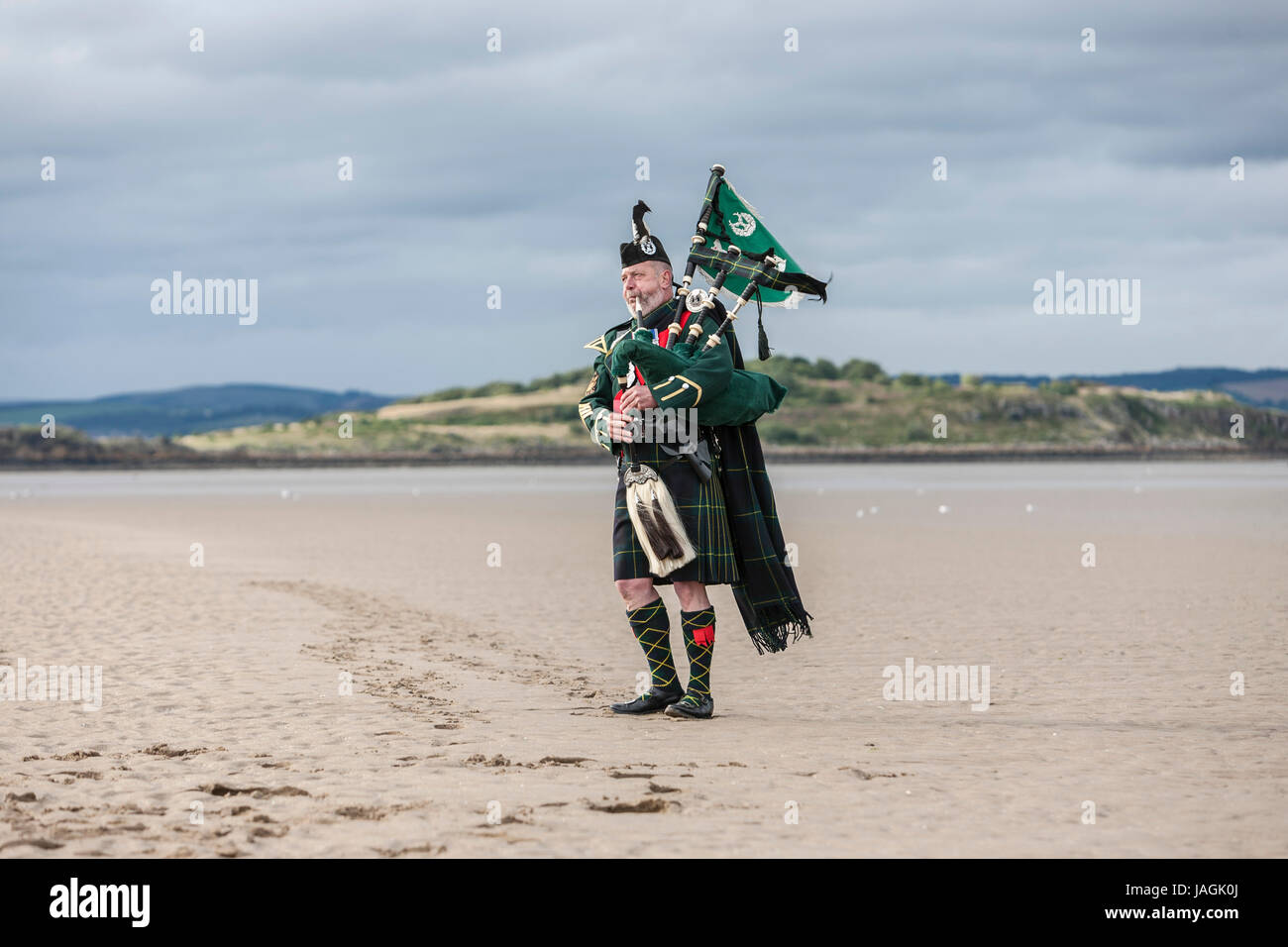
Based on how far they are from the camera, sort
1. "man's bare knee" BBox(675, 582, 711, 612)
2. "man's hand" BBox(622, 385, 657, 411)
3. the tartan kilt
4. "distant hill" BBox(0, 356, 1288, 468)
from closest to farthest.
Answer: "man's hand" BBox(622, 385, 657, 411)
the tartan kilt
"man's bare knee" BBox(675, 582, 711, 612)
"distant hill" BBox(0, 356, 1288, 468)

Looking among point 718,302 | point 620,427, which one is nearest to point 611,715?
point 620,427

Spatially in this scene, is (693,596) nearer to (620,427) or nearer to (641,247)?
(620,427)

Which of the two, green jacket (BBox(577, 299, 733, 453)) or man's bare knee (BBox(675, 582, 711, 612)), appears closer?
green jacket (BBox(577, 299, 733, 453))

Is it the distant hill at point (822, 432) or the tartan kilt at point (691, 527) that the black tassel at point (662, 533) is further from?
the distant hill at point (822, 432)

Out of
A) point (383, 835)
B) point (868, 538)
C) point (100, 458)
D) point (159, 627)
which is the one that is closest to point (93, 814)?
point (383, 835)

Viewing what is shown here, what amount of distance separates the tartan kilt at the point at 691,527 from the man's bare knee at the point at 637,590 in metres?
0.04

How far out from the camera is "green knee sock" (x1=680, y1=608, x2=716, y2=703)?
759 centimetres

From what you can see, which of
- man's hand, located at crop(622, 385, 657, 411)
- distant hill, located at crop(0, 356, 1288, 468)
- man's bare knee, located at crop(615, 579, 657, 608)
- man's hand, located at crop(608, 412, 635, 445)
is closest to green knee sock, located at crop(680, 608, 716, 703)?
Result: man's bare knee, located at crop(615, 579, 657, 608)

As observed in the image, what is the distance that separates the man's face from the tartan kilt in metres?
0.82

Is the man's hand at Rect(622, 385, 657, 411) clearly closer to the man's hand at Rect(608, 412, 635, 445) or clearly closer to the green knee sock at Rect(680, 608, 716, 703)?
the man's hand at Rect(608, 412, 635, 445)

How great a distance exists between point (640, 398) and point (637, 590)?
1124 millimetres

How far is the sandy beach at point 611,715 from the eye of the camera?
17.2 feet
